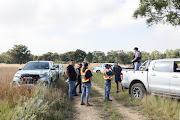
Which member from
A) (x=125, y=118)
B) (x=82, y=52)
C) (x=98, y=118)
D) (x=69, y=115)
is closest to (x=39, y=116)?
(x=69, y=115)

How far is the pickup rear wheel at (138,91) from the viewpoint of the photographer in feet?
23.4

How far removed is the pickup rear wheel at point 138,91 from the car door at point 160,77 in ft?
1.41

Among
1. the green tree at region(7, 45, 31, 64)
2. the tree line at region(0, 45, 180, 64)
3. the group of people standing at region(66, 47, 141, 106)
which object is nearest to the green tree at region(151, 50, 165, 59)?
the tree line at region(0, 45, 180, 64)

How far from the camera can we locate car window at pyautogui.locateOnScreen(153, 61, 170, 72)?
6.46 meters

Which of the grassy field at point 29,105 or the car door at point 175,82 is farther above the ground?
the car door at point 175,82

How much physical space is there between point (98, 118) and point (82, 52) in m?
91.4

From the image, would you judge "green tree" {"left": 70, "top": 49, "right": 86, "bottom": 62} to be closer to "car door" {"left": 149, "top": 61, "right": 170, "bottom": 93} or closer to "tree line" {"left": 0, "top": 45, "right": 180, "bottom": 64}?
"tree line" {"left": 0, "top": 45, "right": 180, "bottom": 64}

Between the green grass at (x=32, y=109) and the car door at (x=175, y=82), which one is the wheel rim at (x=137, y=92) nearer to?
the car door at (x=175, y=82)

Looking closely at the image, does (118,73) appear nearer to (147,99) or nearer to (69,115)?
(147,99)

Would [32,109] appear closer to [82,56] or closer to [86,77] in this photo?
[86,77]

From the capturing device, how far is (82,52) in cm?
9644

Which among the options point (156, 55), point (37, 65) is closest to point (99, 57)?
point (156, 55)

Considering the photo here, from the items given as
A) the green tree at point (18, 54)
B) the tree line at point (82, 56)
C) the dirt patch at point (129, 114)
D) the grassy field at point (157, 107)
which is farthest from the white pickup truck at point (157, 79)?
the green tree at point (18, 54)

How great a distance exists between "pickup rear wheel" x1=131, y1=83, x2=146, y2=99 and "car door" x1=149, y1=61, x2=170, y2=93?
0.43 m
